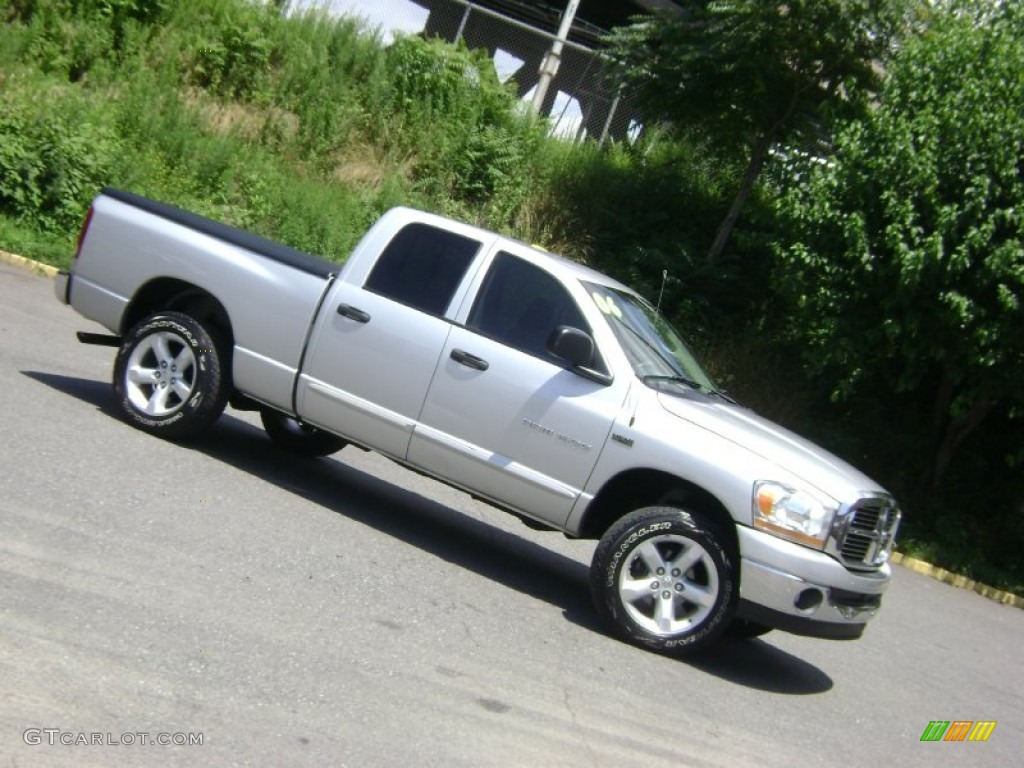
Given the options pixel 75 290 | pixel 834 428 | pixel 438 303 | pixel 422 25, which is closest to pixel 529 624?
pixel 438 303

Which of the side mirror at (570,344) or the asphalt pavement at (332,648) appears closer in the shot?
the asphalt pavement at (332,648)

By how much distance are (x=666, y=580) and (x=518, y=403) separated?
1.39 metres

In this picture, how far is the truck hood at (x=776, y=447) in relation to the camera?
23.2ft

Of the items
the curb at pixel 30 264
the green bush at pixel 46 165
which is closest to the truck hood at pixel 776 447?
the curb at pixel 30 264

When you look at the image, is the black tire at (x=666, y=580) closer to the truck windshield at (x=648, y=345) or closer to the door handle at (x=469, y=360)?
the truck windshield at (x=648, y=345)

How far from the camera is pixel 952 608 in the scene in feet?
44.8

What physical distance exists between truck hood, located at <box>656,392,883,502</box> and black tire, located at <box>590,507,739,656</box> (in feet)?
1.72

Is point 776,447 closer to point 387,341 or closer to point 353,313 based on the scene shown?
point 387,341

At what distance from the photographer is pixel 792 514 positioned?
696 cm

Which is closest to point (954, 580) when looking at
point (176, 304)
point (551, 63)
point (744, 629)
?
point (744, 629)

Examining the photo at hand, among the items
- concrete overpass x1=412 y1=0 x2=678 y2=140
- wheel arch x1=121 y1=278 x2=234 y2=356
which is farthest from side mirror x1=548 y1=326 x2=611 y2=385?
concrete overpass x1=412 y1=0 x2=678 y2=140

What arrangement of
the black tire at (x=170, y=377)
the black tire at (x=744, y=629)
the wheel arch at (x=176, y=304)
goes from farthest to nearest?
the wheel arch at (x=176, y=304), the black tire at (x=170, y=377), the black tire at (x=744, y=629)

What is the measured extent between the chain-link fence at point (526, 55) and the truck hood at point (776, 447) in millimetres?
17629

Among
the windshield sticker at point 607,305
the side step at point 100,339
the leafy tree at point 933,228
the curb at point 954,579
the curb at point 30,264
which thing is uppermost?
the leafy tree at point 933,228
